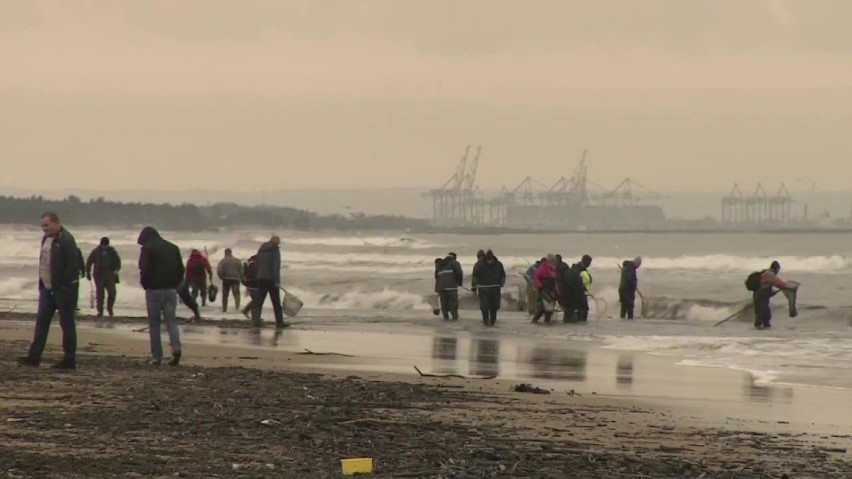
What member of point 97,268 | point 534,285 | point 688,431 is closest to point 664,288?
point 534,285

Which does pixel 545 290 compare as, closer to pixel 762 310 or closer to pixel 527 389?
pixel 762 310

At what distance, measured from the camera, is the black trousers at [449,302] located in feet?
96.5

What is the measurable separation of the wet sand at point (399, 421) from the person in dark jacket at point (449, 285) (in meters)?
11.1

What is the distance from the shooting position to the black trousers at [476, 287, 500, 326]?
28.0m

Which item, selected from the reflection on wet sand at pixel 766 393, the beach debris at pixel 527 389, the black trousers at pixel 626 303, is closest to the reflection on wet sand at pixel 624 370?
the reflection on wet sand at pixel 766 393

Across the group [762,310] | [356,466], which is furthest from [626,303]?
[356,466]

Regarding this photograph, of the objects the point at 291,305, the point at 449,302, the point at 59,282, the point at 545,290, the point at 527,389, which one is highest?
the point at 59,282

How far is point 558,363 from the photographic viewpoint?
742 inches

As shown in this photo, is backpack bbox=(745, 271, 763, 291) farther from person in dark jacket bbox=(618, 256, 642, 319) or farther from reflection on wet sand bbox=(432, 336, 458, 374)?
reflection on wet sand bbox=(432, 336, 458, 374)

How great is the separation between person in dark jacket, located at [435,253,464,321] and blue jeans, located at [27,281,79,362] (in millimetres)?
14865

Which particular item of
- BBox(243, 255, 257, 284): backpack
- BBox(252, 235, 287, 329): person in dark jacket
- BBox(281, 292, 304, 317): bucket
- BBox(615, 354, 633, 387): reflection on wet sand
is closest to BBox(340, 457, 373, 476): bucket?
BBox(615, 354, 633, 387): reflection on wet sand

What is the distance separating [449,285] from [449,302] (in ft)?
1.31

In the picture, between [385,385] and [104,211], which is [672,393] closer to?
[385,385]

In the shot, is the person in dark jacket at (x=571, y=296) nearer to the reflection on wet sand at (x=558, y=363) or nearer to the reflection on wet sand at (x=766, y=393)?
the reflection on wet sand at (x=558, y=363)
